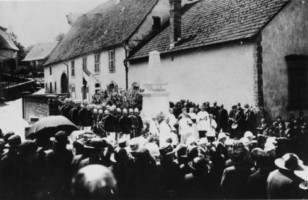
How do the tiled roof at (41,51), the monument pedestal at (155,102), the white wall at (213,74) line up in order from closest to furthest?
the monument pedestal at (155,102) < the white wall at (213,74) < the tiled roof at (41,51)

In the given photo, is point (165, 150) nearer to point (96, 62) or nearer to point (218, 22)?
point (218, 22)

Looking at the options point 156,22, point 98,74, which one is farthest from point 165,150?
point 98,74

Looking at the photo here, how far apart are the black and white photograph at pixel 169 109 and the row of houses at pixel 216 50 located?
0.23 feet

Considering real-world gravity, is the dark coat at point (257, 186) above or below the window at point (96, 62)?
below

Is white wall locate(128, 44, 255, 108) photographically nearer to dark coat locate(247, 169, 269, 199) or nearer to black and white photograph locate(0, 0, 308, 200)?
black and white photograph locate(0, 0, 308, 200)

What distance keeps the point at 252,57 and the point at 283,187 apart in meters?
11.7

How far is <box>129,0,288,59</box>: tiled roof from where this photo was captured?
16234 millimetres

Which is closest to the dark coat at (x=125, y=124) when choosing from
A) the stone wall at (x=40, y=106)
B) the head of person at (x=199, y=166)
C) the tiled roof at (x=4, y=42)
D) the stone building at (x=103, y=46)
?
the stone wall at (x=40, y=106)

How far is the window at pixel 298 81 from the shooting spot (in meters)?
16.3

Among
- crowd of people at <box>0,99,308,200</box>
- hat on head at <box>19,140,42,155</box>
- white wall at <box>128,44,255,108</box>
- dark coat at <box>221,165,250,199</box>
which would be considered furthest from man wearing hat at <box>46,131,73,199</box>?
white wall at <box>128,44,255,108</box>

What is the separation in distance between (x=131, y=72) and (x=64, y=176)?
20.0 meters

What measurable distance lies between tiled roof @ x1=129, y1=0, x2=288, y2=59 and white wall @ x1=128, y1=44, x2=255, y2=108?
55 centimetres

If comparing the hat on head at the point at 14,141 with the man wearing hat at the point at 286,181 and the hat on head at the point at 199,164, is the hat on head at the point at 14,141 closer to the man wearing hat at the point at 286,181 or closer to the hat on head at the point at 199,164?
the hat on head at the point at 199,164

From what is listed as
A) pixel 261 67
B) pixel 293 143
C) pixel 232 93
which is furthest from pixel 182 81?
pixel 293 143
